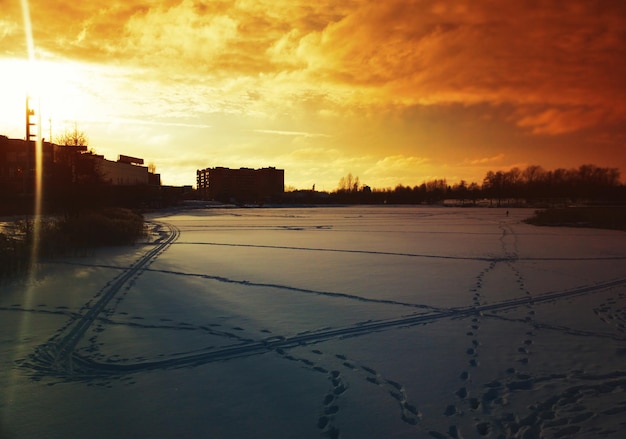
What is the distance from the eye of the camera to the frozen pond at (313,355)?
4363 millimetres

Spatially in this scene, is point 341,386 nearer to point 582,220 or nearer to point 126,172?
point 582,220

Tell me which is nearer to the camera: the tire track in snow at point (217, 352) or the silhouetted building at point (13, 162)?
the tire track in snow at point (217, 352)

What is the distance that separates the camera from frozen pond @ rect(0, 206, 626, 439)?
436 centimetres

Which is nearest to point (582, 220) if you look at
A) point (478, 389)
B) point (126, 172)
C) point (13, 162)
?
point (478, 389)

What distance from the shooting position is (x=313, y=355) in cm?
604

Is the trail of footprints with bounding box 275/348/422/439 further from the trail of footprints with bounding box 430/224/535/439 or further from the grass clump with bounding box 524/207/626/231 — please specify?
the grass clump with bounding box 524/207/626/231

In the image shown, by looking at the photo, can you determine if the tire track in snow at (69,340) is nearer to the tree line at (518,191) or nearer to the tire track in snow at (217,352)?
the tire track in snow at (217,352)

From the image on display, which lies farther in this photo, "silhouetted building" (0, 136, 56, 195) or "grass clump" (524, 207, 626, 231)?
"silhouetted building" (0, 136, 56, 195)

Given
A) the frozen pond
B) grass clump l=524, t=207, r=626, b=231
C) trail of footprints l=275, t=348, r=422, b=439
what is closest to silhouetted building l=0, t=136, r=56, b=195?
the frozen pond

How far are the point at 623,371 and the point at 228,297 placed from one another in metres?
6.71

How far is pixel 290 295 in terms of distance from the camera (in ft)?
31.7

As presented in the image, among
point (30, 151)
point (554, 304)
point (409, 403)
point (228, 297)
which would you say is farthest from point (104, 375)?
point (30, 151)

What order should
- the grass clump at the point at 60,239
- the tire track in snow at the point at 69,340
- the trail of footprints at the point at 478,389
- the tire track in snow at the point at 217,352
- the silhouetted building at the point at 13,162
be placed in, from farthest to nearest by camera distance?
the silhouetted building at the point at 13,162 < the grass clump at the point at 60,239 < the tire track in snow at the point at 69,340 < the tire track in snow at the point at 217,352 < the trail of footprints at the point at 478,389

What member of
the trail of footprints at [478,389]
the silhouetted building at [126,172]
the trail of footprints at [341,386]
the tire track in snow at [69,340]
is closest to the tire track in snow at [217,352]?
the tire track in snow at [69,340]
